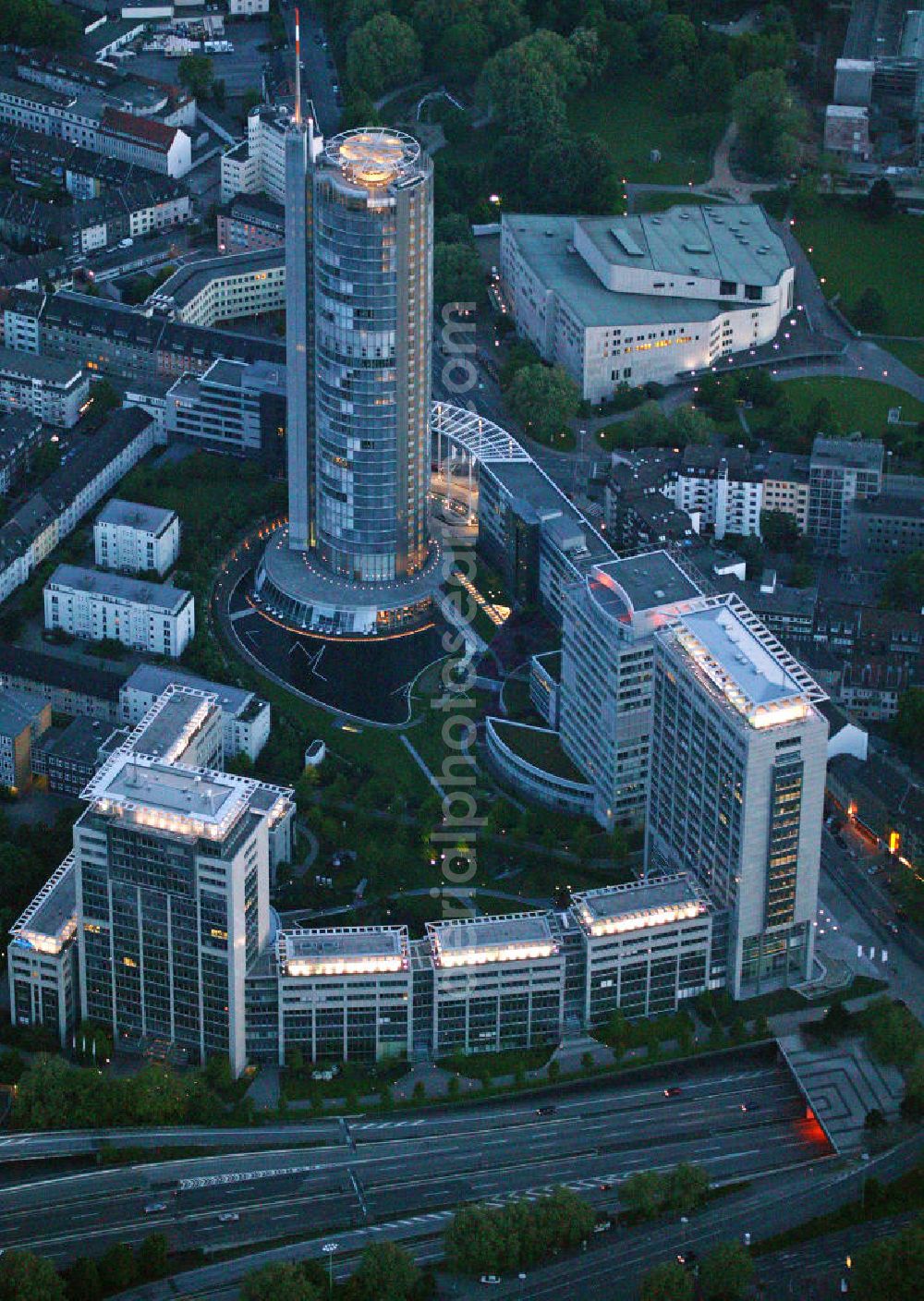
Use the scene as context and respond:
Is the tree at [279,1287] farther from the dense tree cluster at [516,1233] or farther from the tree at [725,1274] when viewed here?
the tree at [725,1274]

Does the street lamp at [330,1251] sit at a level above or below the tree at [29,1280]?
below

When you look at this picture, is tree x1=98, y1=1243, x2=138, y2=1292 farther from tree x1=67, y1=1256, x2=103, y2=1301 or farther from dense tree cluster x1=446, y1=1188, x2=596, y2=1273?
dense tree cluster x1=446, y1=1188, x2=596, y2=1273

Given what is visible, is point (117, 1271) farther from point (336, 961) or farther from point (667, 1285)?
point (667, 1285)

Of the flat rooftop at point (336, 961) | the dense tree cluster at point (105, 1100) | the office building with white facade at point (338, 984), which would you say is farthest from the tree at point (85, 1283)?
the flat rooftop at point (336, 961)

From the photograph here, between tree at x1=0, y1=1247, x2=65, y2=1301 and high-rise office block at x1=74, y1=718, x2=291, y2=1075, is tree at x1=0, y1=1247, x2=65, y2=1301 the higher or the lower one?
the lower one

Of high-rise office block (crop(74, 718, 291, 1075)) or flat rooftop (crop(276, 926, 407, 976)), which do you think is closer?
high-rise office block (crop(74, 718, 291, 1075))

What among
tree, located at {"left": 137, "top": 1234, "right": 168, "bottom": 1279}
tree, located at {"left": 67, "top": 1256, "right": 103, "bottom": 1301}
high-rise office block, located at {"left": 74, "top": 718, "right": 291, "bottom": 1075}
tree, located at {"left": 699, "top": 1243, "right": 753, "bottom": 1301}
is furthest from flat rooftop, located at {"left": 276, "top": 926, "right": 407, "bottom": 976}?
tree, located at {"left": 699, "top": 1243, "right": 753, "bottom": 1301}

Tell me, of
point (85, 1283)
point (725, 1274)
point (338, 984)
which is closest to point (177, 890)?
point (338, 984)

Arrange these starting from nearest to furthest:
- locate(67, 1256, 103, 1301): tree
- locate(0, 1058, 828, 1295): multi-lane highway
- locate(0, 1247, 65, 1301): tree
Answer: locate(0, 1247, 65, 1301): tree → locate(67, 1256, 103, 1301): tree → locate(0, 1058, 828, 1295): multi-lane highway
